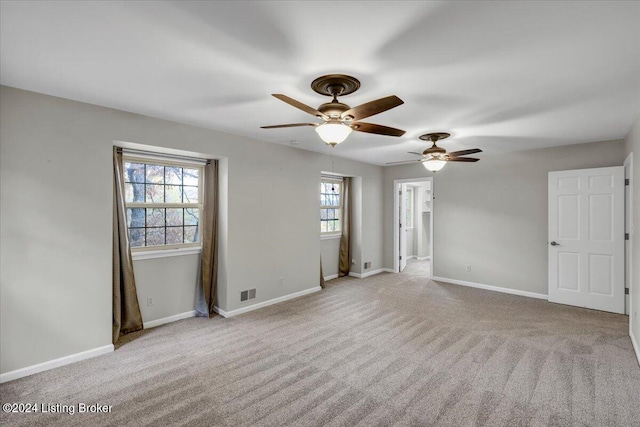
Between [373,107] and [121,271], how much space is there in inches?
131

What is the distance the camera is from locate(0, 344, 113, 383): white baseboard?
8.47 feet

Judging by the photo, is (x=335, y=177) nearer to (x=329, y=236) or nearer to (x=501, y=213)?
(x=329, y=236)

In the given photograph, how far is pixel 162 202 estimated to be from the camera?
155 inches

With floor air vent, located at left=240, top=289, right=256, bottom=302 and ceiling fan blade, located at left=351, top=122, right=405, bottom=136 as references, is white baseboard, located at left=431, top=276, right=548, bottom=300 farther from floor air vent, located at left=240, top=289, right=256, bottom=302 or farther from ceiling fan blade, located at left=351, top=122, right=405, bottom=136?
ceiling fan blade, located at left=351, top=122, right=405, bottom=136

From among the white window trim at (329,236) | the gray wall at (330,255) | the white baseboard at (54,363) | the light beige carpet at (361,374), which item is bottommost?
the light beige carpet at (361,374)

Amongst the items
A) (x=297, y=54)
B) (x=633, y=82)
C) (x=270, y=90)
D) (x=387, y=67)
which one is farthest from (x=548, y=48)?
(x=270, y=90)

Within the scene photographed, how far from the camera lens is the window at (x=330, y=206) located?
6277 millimetres

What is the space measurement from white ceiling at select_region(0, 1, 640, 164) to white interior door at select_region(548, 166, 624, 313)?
1.42 m

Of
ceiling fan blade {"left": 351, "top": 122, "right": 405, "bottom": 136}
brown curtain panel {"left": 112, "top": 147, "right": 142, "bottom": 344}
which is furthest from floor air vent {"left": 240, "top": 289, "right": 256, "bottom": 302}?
ceiling fan blade {"left": 351, "top": 122, "right": 405, "bottom": 136}

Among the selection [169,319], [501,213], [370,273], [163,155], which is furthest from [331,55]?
[370,273]

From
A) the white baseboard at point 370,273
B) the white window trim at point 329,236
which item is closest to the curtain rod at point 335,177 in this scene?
the white window trim at point 329,236

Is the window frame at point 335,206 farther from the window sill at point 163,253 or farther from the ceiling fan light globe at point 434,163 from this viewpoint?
the window sill at point 163,253

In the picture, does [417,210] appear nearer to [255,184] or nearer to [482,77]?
[255,184]

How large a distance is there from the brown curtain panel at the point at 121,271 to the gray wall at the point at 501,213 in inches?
210
